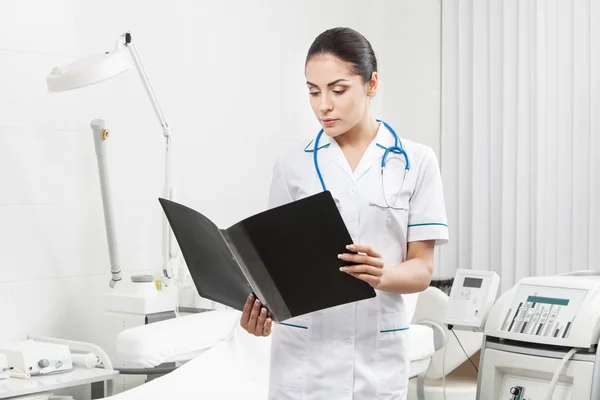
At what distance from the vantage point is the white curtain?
11.7 feet

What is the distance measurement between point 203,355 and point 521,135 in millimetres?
2048

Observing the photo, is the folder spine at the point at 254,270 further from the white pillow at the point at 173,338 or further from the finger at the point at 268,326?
the white pillow at the point at 173,338

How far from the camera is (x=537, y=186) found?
3709 millimetres

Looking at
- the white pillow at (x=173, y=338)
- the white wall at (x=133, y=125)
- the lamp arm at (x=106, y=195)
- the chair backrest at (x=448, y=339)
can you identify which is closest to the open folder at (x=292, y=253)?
the white pillow at (x=173, y=338)

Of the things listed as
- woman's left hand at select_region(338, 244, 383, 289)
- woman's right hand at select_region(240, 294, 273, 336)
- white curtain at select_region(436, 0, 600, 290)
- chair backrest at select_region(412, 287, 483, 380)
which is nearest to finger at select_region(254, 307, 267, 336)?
woman's right hand at select_region(240, 294, 273, 336)

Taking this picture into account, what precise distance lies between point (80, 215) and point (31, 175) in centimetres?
25

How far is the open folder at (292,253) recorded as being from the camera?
1260 mm

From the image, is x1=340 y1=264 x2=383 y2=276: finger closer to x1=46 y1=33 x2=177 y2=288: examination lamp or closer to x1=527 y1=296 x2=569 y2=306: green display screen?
x1=527 y1=296 x2=569 y2=306: green display screen

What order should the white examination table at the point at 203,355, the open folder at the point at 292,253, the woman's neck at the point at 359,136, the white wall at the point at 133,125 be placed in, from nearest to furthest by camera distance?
the open folder at the point at 292,253 < the woman's neck at the point at 359,136 < the white examination table at the point at 203,355 < the white wall at the point at 133,125

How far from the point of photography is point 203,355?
95.9 inches

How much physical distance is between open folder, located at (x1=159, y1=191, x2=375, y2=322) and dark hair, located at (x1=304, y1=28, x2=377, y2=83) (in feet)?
1.12

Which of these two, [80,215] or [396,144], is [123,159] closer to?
[80,215]

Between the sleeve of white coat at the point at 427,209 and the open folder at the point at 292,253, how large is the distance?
8.9 inches

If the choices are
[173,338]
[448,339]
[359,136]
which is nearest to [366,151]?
[359,136]
